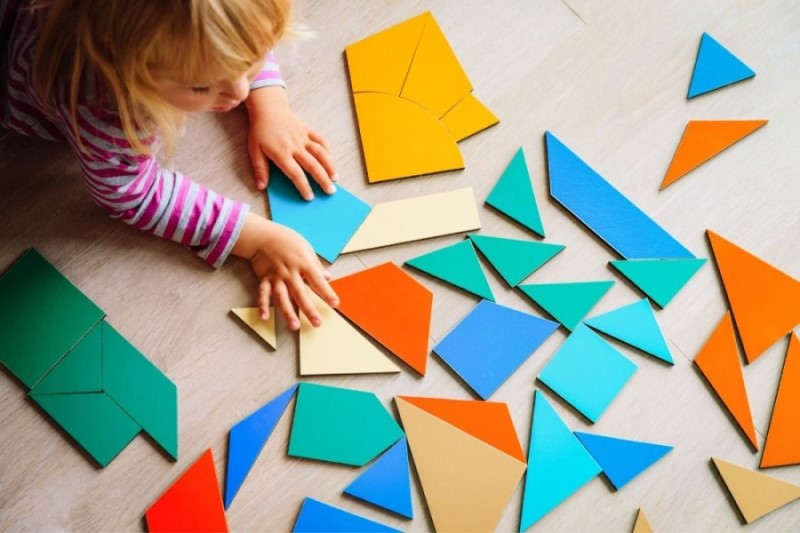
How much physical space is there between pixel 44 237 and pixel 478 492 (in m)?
0.61

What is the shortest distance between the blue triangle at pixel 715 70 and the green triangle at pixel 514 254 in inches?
12.1

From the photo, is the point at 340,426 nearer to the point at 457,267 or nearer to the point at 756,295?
the point at 457,267

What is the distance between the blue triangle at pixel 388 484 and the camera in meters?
0.85

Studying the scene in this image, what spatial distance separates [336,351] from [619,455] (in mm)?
365

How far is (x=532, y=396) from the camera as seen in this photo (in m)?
0.90

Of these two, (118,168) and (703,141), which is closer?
(118,168)

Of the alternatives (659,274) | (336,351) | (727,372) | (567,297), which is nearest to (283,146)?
(336,351)

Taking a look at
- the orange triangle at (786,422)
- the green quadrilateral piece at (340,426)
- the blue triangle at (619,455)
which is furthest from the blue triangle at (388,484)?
the orange triangle at (786,422)

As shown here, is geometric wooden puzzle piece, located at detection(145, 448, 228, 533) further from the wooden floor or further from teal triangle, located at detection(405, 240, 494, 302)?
teal triangle, located at detection(405, 240, 494, 302)

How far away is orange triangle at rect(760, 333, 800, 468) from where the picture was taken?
2.95ft

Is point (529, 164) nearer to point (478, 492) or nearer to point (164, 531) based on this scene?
point (478, 492)

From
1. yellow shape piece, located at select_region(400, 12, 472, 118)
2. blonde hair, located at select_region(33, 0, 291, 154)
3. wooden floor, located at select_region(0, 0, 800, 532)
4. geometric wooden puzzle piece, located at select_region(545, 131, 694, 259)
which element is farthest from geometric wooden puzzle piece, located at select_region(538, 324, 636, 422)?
blonde hair, located at select_region(33, 0, 291, 154)

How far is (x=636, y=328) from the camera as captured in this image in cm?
92

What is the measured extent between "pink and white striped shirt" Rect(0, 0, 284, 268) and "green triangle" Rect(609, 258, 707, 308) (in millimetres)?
490
